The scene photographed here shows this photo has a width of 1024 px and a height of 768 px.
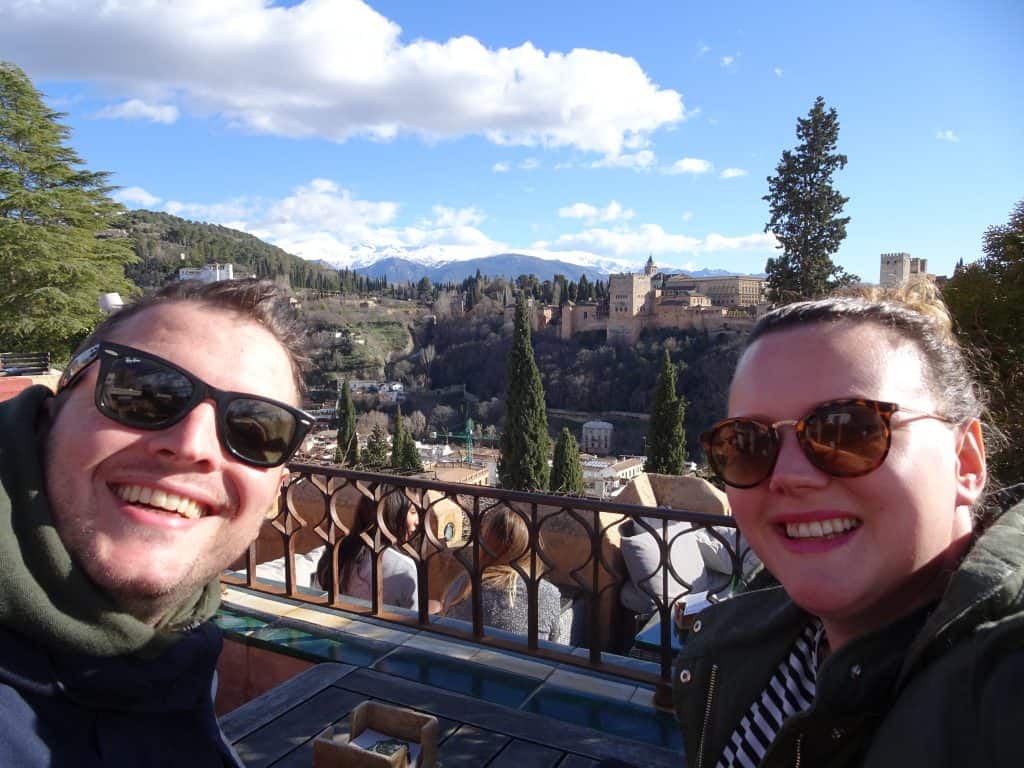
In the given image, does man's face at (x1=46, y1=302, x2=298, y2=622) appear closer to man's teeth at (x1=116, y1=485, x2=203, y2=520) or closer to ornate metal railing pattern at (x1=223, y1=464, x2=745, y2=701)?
man's teeth at (x1=116, y1=485, x2=203, y2=520)

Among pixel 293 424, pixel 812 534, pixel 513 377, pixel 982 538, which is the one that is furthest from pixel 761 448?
pixel 513 377

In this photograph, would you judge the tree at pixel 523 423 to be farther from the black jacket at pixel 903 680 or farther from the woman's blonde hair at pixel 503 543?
the black jacket at pixel 903 680

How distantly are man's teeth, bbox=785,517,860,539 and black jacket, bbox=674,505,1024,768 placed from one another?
0.44 feet

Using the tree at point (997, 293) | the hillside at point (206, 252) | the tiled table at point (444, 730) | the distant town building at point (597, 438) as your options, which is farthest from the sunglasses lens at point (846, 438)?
the hillside at point (206, 252)

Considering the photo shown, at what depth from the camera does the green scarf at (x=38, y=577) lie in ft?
2.64

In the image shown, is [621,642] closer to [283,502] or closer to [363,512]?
[363,512]

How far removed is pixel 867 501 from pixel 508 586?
2.34 metres

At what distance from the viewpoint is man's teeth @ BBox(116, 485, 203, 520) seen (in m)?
0.94

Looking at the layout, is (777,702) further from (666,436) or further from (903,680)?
(666,436)

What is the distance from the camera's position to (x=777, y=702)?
112 centimetres

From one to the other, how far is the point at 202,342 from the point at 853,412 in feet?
3.26

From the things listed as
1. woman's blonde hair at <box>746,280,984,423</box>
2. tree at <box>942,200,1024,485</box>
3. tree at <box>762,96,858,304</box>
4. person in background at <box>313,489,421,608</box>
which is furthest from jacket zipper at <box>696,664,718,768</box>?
tree at <box>762,96,858,304</box>

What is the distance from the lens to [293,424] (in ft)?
3.79

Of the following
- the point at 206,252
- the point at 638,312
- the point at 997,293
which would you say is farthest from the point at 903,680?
the point at 206,252
